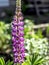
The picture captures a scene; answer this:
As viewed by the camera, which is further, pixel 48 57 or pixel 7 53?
pixel 7 53

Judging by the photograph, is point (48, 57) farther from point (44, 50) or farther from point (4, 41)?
point (4, 41)

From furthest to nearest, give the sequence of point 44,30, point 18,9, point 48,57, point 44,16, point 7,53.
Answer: point 44,16 → point 44,30 → point 7,53 → point 48,57 → point 18,9

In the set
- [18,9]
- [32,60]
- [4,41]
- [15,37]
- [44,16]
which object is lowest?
[44,16]

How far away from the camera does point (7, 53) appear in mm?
6121

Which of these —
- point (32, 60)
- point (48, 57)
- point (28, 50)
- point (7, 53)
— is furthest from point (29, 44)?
point (32, 60)

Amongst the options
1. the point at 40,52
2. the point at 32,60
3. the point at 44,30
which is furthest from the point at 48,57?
the point at 44,30

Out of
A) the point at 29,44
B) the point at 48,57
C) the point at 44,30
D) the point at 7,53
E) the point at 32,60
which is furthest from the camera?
the point at 44,30

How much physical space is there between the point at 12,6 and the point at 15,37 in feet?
29.7

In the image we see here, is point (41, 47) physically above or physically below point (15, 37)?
below

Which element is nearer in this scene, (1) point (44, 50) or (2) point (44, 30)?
(1) point (44, 50)

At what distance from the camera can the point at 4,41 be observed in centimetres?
618

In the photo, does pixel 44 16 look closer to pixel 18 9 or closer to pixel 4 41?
pixel 4 41

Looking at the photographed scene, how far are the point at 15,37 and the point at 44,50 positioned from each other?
177cm

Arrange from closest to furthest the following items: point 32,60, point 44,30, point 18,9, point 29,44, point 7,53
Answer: point 18,9 → point 32,60 → point 29,44 → point 7,53 → point 44,30
